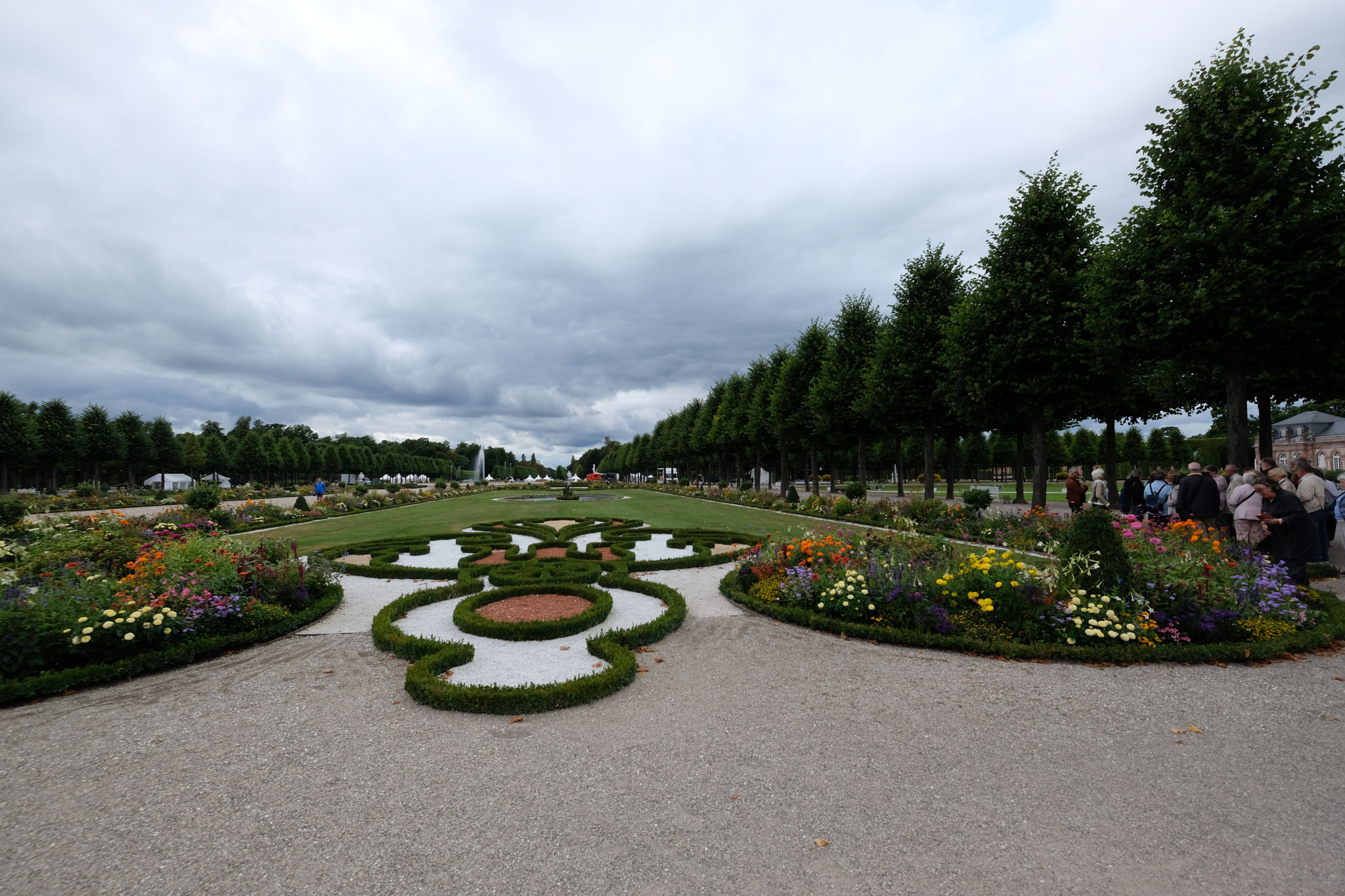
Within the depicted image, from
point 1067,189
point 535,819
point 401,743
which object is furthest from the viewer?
point 1067,189

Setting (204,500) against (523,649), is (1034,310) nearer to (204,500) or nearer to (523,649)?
(523,649)

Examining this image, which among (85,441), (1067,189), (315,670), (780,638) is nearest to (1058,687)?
(780,638)

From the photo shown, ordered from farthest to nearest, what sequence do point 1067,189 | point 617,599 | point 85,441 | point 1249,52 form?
point 85,441 → point 1067,189 → point 1249,52 → point 617,599

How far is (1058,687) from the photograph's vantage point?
17.2 feet

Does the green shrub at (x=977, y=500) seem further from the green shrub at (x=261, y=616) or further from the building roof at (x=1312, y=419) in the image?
the building roof at (x=1312, y=419)

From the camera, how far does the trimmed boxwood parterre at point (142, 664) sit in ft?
16.5

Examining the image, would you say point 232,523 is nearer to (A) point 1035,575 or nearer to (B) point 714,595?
(B) point 714,595

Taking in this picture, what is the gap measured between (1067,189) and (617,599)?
58.4 ft

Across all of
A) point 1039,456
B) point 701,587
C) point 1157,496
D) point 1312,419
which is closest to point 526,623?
point 701,587

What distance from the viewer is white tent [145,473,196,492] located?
5294 cm

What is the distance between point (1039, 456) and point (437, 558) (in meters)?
17.1

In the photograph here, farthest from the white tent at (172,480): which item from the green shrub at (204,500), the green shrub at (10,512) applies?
the green shrub at (10,512)

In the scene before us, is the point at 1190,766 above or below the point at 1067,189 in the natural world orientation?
below

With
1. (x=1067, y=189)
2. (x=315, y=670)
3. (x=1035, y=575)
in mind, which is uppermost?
(x=1067, y=189)
